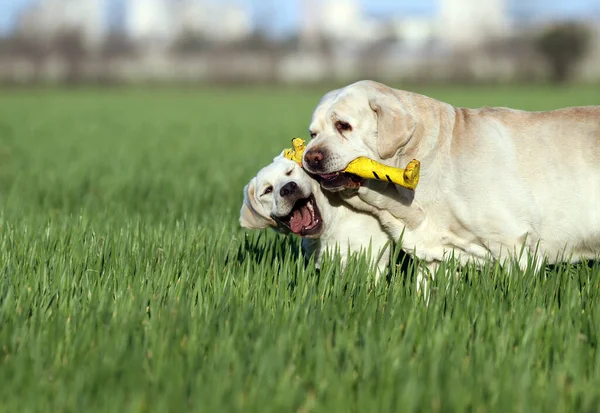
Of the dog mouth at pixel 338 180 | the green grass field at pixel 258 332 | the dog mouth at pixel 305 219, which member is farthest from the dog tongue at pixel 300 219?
the dog mouth at pixel 338 180

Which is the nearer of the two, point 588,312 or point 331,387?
point 331,387

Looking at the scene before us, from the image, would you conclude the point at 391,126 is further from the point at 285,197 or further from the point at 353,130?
the point at 285,197

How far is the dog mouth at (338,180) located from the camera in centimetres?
440

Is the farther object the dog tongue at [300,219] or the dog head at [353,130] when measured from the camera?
the dog tongue at [300,219]

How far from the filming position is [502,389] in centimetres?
280

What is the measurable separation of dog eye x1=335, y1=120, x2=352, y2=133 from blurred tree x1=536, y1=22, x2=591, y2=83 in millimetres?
46901

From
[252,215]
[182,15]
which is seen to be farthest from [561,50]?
[182,15]

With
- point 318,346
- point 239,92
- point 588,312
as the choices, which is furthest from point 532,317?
point 239,92

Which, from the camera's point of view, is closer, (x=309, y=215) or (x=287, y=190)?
(x=287, y=190)

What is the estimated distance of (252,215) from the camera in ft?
15.8

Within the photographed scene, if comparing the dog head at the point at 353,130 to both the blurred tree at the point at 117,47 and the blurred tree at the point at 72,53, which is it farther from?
the blurred tree at the point at 117,47

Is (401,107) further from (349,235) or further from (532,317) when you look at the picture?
(532,317)

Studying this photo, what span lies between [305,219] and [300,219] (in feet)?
0.10

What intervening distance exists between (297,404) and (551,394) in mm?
863
